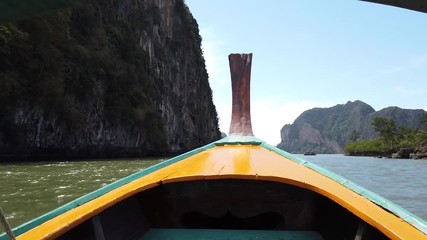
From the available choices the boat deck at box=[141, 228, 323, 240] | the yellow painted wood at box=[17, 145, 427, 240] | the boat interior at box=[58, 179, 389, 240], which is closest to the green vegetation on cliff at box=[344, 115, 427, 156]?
the boat interior at box=[58, 179, 389, 240]

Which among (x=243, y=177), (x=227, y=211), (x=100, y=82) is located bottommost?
(x=227, y=211)

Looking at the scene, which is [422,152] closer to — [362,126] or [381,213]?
[381,213]

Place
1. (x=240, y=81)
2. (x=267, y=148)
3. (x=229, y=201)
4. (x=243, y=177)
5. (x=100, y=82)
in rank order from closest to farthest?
1. (x=243, y=177)
2. (x=229, y=201)
3. (x=267, y=148)
4. (x=240, y=81)
5. (x=100, y=82)

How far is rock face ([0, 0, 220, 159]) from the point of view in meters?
22.6

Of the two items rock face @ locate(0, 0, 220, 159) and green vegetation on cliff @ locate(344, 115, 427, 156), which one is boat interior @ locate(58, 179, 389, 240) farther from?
green vegetation on cliff @ locate(344, 115, 427, 156)

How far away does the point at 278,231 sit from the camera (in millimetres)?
3041

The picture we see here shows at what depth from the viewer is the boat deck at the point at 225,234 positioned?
9.32 feet

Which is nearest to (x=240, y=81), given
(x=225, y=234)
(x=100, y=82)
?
(x=225, y=234)

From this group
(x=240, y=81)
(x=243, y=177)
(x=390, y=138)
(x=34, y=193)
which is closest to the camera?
(x=243, y=177)

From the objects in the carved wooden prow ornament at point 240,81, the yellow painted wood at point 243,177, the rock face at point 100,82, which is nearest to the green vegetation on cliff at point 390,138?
the rock face at point 100,82

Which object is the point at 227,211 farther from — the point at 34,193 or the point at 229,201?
the point at 34,193

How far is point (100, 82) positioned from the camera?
31.1 metres

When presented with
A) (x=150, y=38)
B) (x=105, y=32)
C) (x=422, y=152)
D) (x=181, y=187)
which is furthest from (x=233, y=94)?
(x=422, y=152)

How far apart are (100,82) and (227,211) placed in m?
29.7
